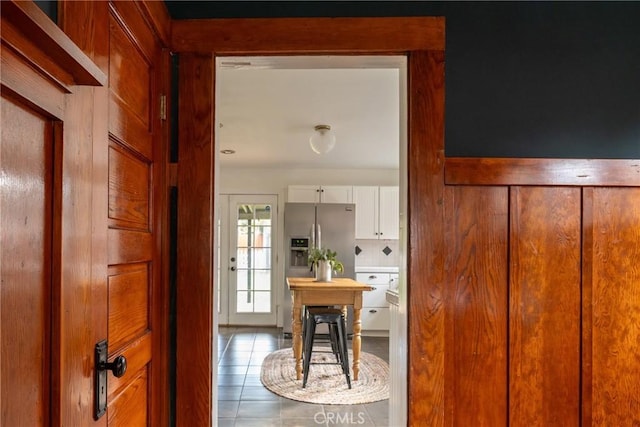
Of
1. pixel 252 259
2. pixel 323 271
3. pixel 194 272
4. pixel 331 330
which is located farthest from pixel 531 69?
pixel 252 259

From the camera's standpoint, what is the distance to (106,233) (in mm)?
1009

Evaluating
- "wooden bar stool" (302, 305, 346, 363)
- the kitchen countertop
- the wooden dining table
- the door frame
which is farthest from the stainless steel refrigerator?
the door frame

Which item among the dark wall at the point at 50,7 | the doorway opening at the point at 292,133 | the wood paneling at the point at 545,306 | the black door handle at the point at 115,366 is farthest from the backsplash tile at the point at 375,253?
the dark wall at the point at 50,7

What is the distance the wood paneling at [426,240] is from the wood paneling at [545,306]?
0.27m

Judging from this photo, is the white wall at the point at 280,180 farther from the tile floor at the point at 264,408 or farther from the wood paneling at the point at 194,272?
the wood paneling at the point at 194,272

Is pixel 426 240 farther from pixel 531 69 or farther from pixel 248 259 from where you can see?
pixel 248 259

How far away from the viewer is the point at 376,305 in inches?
217

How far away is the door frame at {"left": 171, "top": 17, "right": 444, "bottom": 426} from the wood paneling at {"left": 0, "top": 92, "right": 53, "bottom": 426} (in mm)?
670

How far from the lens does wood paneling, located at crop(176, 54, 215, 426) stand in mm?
1433

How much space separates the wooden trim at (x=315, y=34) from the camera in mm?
1474

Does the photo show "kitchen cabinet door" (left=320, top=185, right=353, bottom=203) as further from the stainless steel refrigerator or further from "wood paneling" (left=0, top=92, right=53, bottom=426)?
"wood paneling" (left=0, top=92, right=53, bottom=426)

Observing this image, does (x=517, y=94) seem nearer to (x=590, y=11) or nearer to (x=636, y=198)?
(x=590, y=11)

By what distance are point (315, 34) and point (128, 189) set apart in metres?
0.85

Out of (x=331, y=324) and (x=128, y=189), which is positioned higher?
(x=128, y=189)
